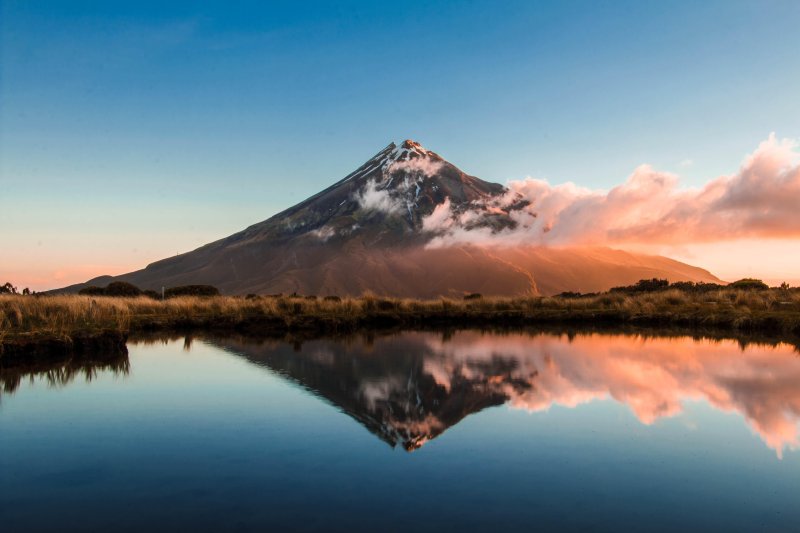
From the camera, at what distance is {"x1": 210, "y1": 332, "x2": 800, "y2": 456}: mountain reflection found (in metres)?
9.54

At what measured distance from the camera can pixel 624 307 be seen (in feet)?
99.2

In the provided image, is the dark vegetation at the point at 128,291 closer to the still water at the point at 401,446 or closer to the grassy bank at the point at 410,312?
the grassy bank at the point at 410,312

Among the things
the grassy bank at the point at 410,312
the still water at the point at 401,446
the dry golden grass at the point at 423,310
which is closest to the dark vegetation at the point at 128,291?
the dry golden grass at the point at 423,310

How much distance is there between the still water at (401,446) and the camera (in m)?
5.57

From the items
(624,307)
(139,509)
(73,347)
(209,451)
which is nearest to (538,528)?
(139,509)

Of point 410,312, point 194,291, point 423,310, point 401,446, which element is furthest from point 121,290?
point 401,446

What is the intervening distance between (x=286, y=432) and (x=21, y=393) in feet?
19.4

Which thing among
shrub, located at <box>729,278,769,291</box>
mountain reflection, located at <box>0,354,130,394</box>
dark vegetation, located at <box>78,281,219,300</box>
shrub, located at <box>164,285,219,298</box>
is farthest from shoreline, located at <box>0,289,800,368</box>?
shrub, located at <box>164,285,219,298</box>

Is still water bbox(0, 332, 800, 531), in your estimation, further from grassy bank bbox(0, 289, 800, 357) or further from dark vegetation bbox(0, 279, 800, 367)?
grassy bank bbox(0, 289, 800, 357)

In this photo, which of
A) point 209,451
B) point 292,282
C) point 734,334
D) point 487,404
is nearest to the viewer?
point 209,451

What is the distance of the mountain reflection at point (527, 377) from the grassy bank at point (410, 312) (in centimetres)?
496

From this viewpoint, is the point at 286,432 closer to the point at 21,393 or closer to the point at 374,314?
the point at 21,393

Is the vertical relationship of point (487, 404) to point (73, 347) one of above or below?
below

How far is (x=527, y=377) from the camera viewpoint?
12969mm
